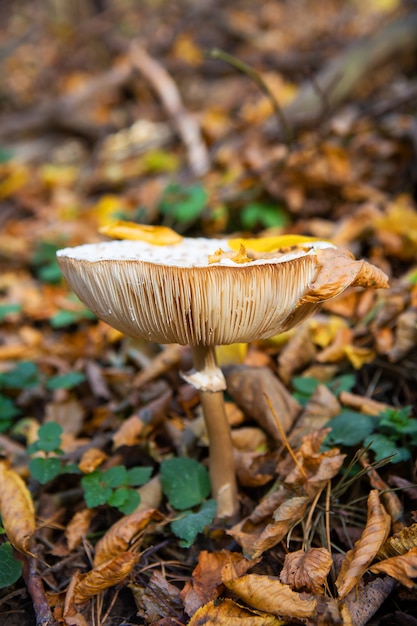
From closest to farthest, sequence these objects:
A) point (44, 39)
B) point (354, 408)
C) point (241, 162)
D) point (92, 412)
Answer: point (354, 408) < point (92, 412) < point (241, 162) < point (44, 39)

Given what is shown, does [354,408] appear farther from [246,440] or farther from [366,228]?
[366,228]

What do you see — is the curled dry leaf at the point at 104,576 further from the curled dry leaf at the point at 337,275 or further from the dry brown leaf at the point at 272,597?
the curled dry leaf at the point at 337,275

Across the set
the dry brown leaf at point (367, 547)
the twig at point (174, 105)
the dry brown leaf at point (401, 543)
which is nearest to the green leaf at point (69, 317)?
the twig at point (174, 105)

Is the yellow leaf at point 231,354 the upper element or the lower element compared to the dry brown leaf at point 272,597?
upper

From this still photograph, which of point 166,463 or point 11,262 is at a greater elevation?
point 11,262

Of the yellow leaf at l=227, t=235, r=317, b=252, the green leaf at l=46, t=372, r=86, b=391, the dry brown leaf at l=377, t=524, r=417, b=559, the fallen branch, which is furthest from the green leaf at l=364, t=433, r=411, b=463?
the fallen branch

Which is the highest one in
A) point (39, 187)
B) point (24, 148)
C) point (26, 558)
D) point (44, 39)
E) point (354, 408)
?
point (44, 39)

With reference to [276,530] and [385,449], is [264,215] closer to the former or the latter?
[385,449]

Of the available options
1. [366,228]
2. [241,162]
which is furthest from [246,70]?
[366,228]

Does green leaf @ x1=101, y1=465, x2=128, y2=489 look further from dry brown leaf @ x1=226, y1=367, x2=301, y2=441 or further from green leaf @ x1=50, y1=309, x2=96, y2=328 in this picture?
green leaf @ x1=50, y1=309, x2=96, y2=328
